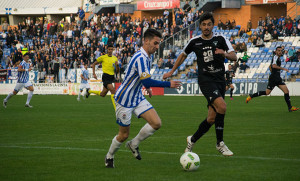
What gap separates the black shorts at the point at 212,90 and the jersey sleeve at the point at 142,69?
1.73m

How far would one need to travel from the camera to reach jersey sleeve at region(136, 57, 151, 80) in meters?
8.15

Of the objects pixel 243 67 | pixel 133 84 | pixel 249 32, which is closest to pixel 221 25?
pixel 249 32

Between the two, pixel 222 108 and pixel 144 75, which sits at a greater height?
pixel 144 75

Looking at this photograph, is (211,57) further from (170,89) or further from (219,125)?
(170,89)

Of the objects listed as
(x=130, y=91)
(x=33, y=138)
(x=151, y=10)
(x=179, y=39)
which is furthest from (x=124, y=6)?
(x=130, y=91)

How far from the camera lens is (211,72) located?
9.69 meters

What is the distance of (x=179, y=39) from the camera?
4203 centimetres

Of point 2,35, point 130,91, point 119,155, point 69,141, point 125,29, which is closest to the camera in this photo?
point 130,91

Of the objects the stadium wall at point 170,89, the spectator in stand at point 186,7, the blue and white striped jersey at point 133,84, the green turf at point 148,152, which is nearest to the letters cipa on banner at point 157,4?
the spectator in stand at point 186,7

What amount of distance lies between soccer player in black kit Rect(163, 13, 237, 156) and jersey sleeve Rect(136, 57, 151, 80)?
4.16 ft

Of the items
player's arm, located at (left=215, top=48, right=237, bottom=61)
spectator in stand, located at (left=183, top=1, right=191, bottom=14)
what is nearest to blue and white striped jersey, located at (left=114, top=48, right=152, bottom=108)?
player's arm, located at (left=215, top=48, right=237, bottom=61)

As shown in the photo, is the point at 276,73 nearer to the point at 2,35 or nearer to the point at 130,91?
the point at 130,91

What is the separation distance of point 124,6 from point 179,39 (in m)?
13.1

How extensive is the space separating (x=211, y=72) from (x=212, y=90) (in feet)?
1.17
